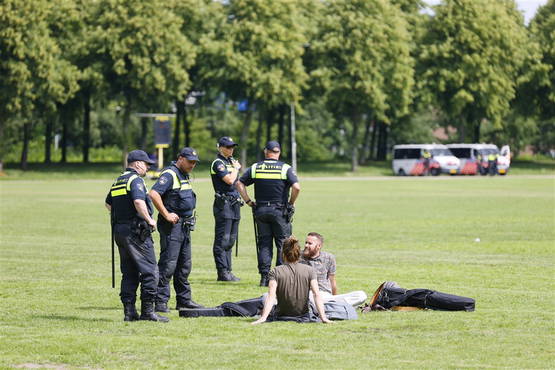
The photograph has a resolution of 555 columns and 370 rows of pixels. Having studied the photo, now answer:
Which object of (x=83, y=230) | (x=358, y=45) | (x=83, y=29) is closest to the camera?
(x=83, y=230)

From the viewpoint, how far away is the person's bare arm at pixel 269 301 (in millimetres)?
12102

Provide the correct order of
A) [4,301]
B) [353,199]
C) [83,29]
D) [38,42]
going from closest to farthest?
[4,301] < [353,199] < [38,42] < [83,29]

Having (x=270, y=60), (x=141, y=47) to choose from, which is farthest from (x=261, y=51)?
(x=141, y=47)

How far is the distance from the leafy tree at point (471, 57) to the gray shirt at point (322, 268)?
68470mm

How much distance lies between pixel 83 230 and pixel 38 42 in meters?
42.5

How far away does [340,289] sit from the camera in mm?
15703

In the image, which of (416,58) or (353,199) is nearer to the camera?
(353,199)

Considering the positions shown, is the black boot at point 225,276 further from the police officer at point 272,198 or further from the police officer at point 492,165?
the police officer at point 492,165

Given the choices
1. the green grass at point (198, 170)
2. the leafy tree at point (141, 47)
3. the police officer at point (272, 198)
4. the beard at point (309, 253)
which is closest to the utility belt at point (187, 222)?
the beard at point (309, 253)

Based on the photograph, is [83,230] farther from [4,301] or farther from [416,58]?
[416,58]

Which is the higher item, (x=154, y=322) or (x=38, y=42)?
(x=38, y=42)

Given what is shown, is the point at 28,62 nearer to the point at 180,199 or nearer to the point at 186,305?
the point at 180,199

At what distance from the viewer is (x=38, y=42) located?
67625 millimetres

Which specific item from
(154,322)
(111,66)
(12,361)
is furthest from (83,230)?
(111,66)
